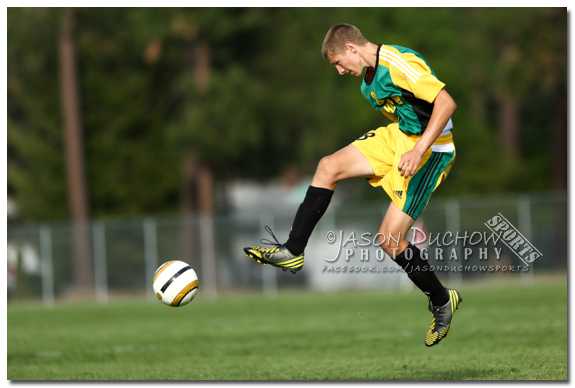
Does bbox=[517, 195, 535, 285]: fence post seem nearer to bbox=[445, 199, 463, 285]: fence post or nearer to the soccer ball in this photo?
bbox=[445, 199, 463, 285]: fence post

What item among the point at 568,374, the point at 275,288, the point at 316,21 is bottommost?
the point at 275,288

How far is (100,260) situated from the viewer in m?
24.0

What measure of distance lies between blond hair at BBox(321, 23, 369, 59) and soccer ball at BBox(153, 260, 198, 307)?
2004 mm

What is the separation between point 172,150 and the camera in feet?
90.6

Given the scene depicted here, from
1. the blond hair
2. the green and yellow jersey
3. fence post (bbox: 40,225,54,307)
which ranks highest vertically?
the blond hair

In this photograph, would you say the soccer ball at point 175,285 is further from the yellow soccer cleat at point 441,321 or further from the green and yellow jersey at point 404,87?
the green and yellow jersey at point 404,87

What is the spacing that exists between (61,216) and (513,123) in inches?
667

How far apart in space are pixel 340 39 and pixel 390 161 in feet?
3.11

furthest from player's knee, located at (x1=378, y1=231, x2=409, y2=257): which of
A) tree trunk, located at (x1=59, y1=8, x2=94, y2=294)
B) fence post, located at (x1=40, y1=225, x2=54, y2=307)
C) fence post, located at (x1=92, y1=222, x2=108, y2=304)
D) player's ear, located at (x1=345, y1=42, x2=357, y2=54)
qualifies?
fence post, located at (x1=40, y1=225, x2=54, y2=307)

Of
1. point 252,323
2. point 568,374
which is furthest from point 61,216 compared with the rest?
point 568,374

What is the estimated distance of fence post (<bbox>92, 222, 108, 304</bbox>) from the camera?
23766 millimetres

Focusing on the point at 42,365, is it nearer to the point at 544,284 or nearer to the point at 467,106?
the point at 544,284

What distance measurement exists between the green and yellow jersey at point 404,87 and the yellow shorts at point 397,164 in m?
0.10

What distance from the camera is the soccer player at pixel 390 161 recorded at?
5883mm
